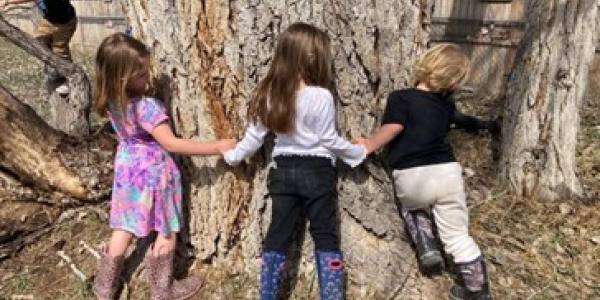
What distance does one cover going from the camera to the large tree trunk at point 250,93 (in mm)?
2781

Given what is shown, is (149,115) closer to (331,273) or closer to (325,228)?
(325,228)

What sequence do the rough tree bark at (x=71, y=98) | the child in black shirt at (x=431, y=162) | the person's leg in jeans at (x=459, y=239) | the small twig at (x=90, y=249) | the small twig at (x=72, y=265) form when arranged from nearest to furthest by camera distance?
the child in black shirt at (x=431, y=162)
the person's leg in jeans at (x=459, y=239)
the small twig at (x=72, y=265)
the small twig at (x=90, y=249)
the rough tree bark at (x=71, y=98)

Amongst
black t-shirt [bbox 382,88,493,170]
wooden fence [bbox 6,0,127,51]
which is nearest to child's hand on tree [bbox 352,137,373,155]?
black t-shirt [bbox 382,88,493,170]

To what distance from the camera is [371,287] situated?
125 inches

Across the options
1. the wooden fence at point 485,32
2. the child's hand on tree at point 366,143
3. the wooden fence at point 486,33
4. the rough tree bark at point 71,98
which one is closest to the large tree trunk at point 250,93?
the child's hand on tree at point 366,143

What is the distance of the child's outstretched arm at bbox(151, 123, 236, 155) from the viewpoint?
282 centimetres

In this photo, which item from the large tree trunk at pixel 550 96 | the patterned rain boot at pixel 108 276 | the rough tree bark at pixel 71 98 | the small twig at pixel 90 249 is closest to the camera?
the patterned rain boot at pixel 108 276

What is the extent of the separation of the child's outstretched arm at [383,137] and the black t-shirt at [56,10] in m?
4.17

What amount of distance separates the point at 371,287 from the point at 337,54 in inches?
50.7

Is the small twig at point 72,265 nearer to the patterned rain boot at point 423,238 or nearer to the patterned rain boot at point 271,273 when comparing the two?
the patterned rain boot at point 271,273

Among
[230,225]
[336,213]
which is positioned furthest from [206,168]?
[336,213]

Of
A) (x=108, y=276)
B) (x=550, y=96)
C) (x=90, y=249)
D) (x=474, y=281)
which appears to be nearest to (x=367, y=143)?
(x=474, y=281)

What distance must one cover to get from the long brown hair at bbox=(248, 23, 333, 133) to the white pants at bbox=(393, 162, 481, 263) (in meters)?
0.69

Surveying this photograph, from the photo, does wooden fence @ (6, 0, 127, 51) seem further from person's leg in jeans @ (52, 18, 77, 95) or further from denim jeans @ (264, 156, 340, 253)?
denim jeans @ (264, 156, 340, 253)
